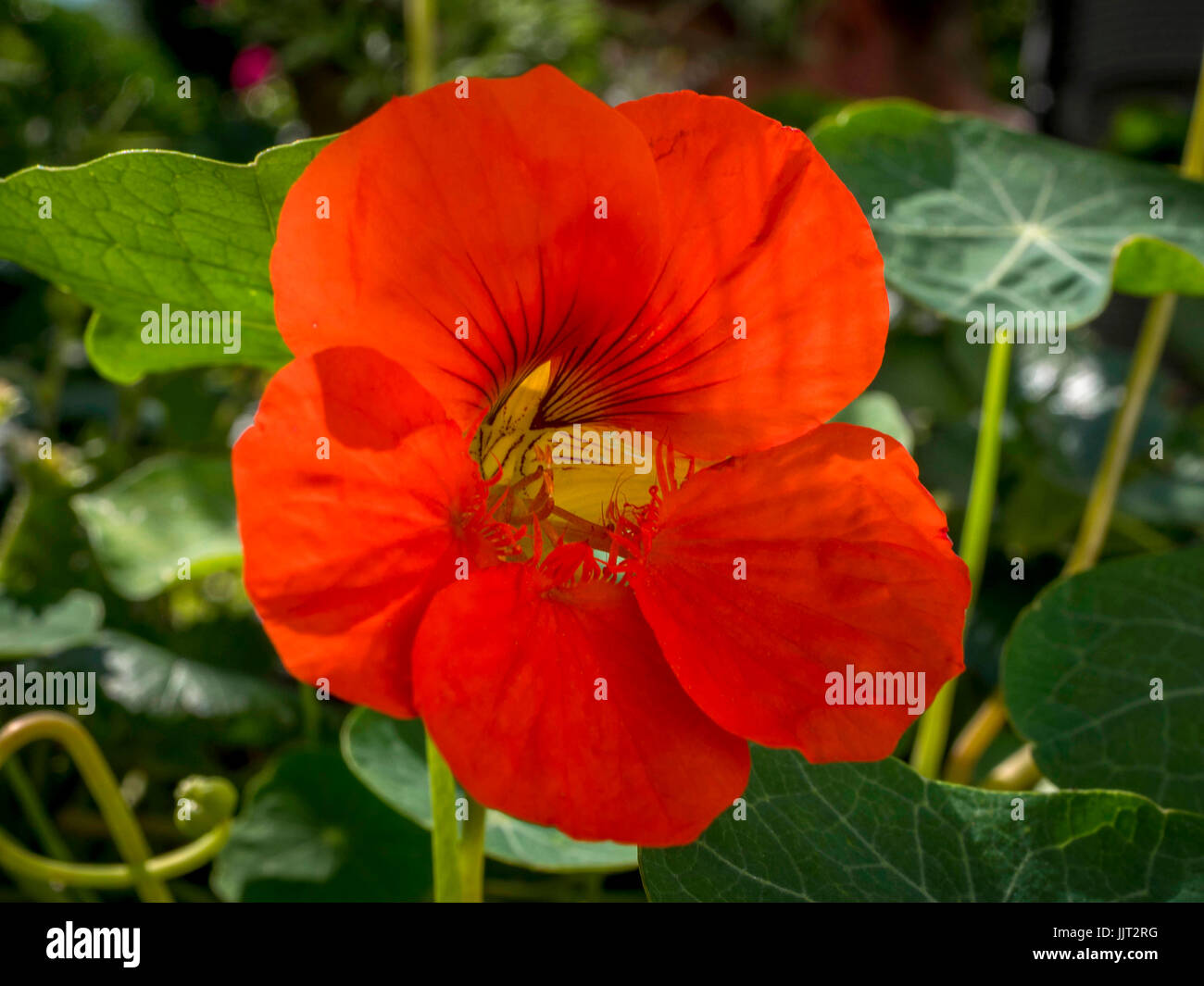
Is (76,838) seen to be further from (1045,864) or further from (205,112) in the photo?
(205,112)

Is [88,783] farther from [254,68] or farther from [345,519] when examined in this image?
[254,68]

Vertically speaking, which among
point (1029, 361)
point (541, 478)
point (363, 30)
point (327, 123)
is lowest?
point (541, 478)

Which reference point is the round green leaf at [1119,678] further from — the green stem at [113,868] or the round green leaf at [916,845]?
the green stem at [113,868]

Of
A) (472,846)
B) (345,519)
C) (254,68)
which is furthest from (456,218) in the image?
(254,68)

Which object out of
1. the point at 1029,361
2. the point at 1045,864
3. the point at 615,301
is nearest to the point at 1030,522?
the point at 1029,361

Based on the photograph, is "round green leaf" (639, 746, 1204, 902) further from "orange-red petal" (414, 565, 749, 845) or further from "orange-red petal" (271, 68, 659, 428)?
"orange-red petal" (271, 68, 659, 428)

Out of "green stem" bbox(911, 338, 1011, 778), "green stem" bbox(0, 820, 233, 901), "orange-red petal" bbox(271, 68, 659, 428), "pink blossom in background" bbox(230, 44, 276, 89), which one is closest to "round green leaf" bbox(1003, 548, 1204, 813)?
"green stem" bbox(911, 338, 1011, 778)

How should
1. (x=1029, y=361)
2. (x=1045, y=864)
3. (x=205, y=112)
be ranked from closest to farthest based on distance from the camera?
(x=1045, y=864), (x=1029, y=361), (x=205, y=112)

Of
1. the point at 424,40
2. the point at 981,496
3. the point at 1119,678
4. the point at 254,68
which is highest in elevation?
the point at 254,68
